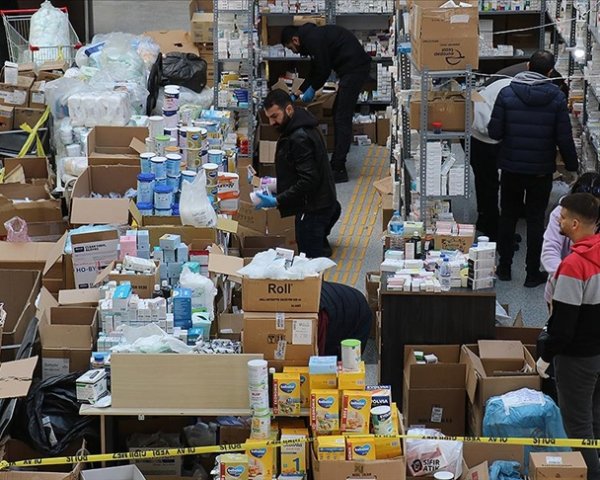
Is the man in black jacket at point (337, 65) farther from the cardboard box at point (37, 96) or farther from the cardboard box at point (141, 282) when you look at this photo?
the cardboard box at point (141, 282)

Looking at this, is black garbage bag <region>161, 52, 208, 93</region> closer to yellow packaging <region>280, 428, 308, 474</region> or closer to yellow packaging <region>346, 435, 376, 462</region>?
yellow packaging <region>280, 428, 308, 474</region>

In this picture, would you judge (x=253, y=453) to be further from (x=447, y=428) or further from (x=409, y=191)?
(x=409, y=191)

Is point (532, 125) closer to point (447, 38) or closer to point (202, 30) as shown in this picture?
point (447, 38)

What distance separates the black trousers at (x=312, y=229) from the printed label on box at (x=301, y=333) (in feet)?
10.4

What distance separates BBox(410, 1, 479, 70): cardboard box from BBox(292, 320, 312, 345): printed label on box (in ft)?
10.1

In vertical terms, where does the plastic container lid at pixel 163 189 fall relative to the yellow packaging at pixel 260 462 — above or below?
above

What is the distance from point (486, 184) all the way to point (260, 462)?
5387 mm

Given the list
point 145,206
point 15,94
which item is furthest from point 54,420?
point 15,94

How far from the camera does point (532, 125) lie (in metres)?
10.1

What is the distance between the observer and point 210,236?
8461mm

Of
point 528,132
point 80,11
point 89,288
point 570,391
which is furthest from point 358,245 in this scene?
point 80,11

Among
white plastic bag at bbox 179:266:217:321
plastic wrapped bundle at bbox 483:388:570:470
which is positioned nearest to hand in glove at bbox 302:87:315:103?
white plastic bag at bbox 179:266:217:321

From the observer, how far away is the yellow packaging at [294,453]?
649 centimetres

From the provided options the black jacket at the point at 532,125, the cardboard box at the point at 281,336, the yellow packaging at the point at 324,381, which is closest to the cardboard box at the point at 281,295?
the cardboard box at the point at 281,336
